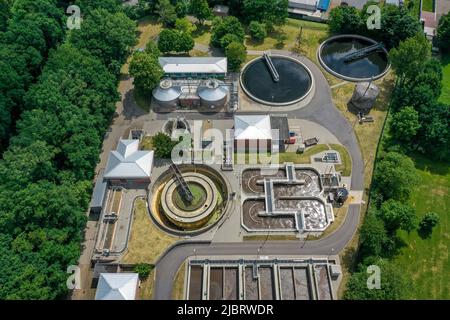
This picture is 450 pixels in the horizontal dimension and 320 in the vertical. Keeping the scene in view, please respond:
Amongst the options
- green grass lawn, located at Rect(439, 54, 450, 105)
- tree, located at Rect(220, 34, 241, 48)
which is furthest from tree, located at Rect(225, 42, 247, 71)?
green grass lawn, located at Rect(439, 54, 450, 105)

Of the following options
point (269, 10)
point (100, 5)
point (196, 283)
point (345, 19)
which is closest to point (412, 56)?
point (345, 19)

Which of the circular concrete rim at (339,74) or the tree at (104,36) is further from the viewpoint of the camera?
the circular concrete rim at (339,74)

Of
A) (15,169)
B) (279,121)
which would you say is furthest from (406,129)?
(15,169)

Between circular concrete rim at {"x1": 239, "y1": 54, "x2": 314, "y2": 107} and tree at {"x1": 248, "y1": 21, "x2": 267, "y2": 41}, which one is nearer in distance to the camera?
circular concrete rim at {"x1": 239, "y1": 54, "x2": 314, "y2": 107}

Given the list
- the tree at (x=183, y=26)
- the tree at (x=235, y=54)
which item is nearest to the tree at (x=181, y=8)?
the tree at (x=183, y=26)

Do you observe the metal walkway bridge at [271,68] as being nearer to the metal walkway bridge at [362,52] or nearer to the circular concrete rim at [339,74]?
the circular concrete rim at [339,74]

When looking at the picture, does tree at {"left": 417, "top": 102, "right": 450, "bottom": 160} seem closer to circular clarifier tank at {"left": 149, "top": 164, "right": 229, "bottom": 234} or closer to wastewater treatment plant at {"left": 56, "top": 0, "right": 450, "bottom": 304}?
wastewater treatment plant at {"left": 56, "top": 0, "right": 450, "bottom": 304}
